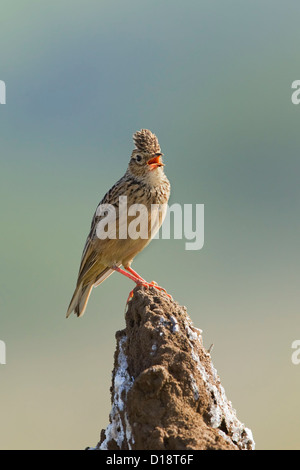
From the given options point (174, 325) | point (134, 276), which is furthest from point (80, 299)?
point (174, 325)

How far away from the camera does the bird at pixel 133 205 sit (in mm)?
10625

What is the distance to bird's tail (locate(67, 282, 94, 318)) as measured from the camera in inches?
446

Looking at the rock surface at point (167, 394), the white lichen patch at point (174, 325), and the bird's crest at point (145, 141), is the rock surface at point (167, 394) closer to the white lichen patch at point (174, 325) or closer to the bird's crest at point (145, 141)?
the white lichen patch at point (174, 325)

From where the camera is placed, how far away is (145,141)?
10656 mm

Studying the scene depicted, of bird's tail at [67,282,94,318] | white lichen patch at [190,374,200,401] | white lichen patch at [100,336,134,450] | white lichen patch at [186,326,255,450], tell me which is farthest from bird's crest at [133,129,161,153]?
white lichen patch at [190,374,200,401]

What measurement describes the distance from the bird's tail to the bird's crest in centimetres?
213

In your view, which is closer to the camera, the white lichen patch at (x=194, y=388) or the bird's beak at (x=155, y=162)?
the white lichen patch at (x=194, y=388)

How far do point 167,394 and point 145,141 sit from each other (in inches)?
193

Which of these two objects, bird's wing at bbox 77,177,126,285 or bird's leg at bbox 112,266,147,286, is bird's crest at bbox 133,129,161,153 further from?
bird's leg at bbox 112,266,147,286

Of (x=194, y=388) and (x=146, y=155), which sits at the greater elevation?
(x=146, y=155)

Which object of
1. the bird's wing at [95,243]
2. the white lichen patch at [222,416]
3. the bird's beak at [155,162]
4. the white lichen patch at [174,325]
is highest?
the bird's beak at [155,162]

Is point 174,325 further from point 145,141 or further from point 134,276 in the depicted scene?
point 145,141

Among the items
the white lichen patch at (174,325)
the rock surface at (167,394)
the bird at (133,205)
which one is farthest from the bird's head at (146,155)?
the white lichen patch at (174,325)
